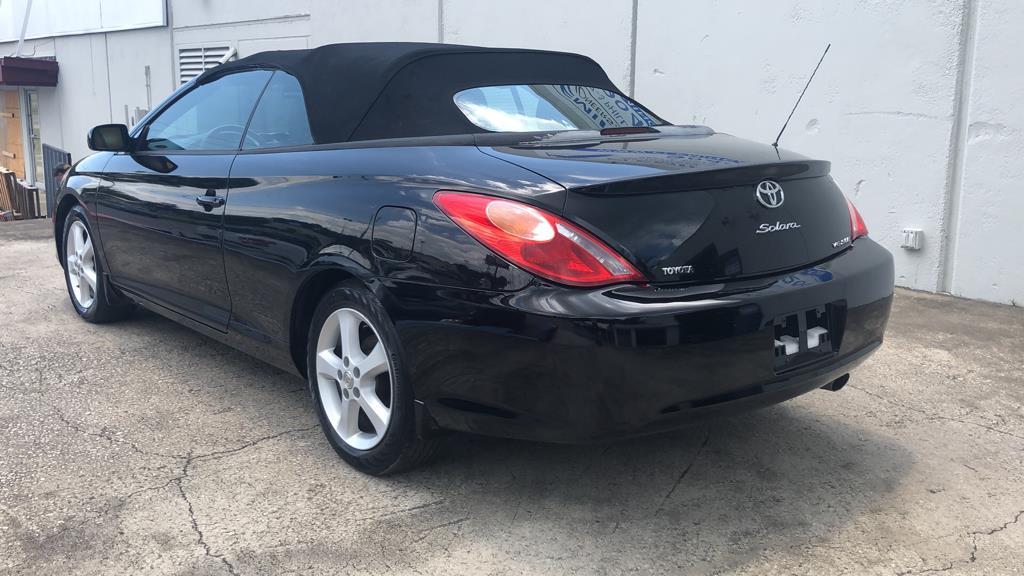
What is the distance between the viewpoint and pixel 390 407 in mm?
2969

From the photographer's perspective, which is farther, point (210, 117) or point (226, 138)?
point (210, 117)

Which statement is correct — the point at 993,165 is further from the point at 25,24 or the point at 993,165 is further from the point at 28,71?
the point at 25,24

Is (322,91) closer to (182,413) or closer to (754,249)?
(182,413)

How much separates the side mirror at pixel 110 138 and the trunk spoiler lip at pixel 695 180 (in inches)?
116

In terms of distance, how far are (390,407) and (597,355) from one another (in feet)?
2.78

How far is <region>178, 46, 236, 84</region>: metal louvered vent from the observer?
12617mm

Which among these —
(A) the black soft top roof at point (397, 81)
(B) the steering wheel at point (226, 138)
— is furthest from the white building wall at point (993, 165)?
(B) the steering wheel at point (226, 138)

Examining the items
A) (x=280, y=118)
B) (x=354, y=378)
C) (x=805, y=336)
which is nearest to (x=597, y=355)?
(x=805, y=336)

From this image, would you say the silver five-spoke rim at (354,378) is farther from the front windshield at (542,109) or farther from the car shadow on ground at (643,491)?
the front windshield at (542,109)

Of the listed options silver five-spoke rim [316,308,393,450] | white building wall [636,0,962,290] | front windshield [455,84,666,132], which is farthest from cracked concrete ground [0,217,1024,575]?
white building wall [636,0,962,290]

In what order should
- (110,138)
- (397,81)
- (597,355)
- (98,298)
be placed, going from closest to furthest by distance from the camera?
1. (597,355)
2. (397,81)
3. (110,138)
4. (98,298)

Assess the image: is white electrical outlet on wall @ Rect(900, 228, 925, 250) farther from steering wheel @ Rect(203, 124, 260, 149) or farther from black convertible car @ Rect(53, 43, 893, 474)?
steering wheel @ Rect(203, 124, 260, 149)

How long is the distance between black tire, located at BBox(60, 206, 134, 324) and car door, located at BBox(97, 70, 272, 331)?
0.23 m

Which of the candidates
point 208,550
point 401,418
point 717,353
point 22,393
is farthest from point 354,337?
point 22,393
